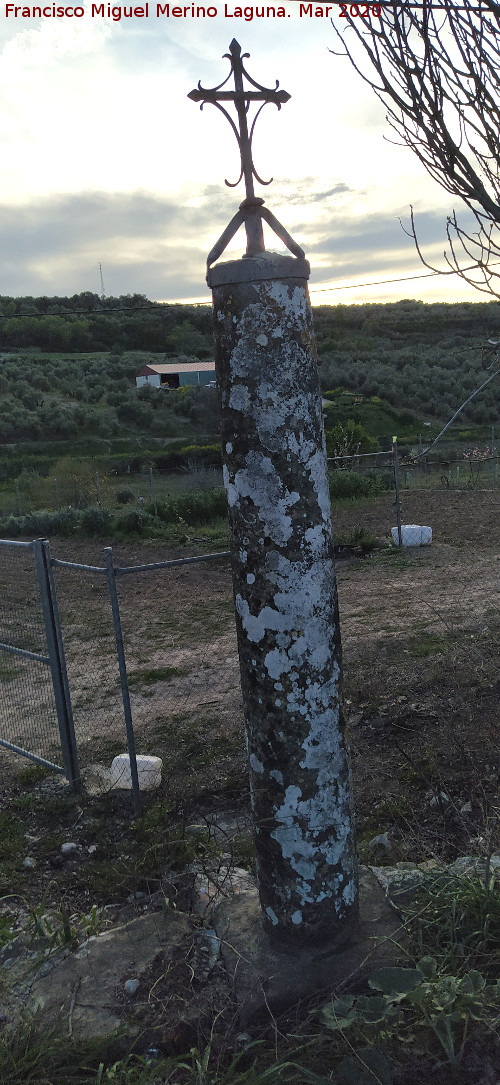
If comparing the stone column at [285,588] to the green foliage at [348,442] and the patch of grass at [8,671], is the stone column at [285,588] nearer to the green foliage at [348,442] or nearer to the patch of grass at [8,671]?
the patch of grass at [8,671]

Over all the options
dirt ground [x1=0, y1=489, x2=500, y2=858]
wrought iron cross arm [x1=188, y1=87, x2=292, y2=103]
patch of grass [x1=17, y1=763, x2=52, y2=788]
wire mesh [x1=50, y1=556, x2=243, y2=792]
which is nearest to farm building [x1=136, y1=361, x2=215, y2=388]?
dirt ground [x1=0, y1=489, x2=500, y2=858]

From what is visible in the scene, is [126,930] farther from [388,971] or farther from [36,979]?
[388,971]

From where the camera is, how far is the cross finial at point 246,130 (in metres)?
2.33

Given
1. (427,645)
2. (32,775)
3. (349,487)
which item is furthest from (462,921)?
(349,487)

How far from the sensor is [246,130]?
7.77 feet

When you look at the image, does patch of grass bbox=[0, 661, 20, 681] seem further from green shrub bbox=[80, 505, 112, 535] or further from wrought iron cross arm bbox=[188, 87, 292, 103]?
green shrub bbox=[80, 505, 112, 535]

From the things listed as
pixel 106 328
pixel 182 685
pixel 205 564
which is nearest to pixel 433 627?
pixel 182 685

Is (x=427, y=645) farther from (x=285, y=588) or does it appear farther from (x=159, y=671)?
(x=285, y=588)

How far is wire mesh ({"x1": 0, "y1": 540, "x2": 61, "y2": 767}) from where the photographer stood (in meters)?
5.64

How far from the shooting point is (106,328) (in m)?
51.4

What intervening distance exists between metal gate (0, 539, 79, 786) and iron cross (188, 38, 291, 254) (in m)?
2.97

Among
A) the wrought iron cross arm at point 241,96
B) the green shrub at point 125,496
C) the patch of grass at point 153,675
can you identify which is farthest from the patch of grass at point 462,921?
the green shrub at point 125,496

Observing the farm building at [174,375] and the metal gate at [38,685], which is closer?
the metal gate at [38,685]

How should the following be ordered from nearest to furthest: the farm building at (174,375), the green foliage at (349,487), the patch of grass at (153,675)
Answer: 1. the patch of grass at (153,675)
2. the green foliage at (349,487)
3. the farm building at (174,375)
